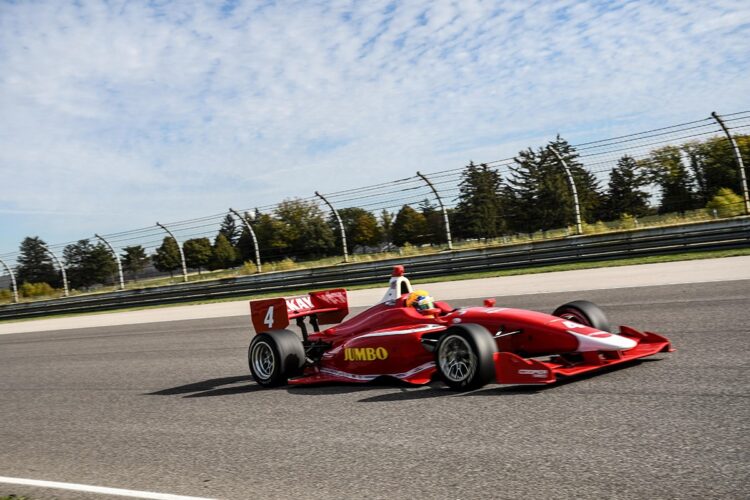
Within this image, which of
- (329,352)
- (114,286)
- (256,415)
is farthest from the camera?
(114,286)

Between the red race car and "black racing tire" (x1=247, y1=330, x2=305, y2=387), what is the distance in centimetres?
1

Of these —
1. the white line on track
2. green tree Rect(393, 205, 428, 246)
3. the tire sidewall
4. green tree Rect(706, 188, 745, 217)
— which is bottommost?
the white line on track

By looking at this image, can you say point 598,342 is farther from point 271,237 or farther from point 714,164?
point 271,237

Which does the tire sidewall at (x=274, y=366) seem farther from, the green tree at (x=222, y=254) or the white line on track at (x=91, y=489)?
the green tree at (x=222, y=254)

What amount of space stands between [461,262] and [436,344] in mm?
13125

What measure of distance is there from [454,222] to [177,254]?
1013 centimetres

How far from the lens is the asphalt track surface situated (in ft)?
12.6

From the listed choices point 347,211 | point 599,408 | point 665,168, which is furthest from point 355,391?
point 347,211

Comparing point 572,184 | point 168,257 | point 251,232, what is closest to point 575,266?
point 572,184

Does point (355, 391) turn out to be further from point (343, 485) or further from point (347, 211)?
point (347, 211)

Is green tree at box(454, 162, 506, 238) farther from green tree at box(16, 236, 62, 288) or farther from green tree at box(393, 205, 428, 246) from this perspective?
green tree at box(16, 236, 62, 288)

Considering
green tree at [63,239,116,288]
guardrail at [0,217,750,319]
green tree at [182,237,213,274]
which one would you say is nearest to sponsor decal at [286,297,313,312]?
guardrail at [0,217,750,319]

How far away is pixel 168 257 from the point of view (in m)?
26.5

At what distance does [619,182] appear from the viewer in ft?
58.8
